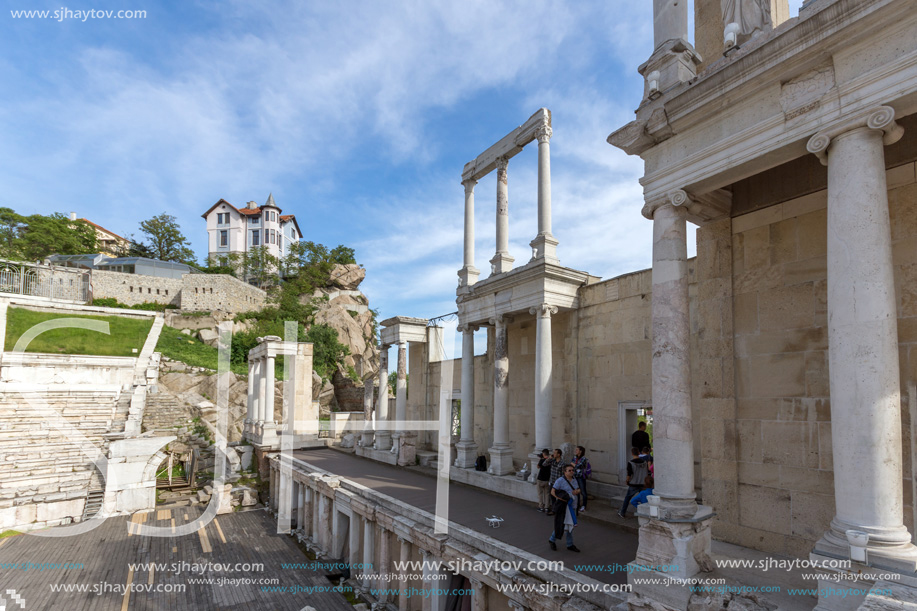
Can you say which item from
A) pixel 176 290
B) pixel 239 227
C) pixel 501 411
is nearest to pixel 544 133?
pixel 501 411

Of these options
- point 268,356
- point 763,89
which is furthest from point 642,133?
point 268,356

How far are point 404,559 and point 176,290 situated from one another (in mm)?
42740

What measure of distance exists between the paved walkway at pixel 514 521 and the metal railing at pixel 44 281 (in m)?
33.3

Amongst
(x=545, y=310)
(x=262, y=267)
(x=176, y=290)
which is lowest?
(x=545, y=310)

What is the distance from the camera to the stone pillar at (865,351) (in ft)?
13.7

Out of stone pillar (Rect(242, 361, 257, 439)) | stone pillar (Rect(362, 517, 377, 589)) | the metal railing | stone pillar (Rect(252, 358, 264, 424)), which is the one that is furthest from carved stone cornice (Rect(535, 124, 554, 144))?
the metal railing

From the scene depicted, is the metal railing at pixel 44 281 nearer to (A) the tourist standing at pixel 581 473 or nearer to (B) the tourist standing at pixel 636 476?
(A) the tourist standing at pixel 581 473

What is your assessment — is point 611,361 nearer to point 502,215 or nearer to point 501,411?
point 501,411

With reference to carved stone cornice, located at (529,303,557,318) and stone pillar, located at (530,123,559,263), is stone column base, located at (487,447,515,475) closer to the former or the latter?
carved stone cornice, located at (529,303,557,318)

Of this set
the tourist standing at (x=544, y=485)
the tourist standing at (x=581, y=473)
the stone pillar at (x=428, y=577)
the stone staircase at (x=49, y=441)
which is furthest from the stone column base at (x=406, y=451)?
the stone staircase at (x=49, y=441)

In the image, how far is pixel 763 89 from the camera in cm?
539

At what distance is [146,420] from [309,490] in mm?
13035

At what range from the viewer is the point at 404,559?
989 centimetres

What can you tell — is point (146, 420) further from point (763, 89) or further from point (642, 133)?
point (763, 89)
